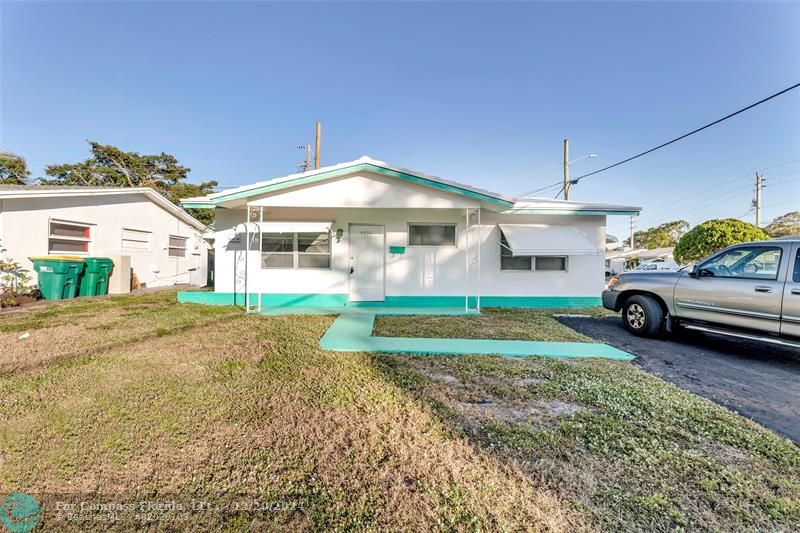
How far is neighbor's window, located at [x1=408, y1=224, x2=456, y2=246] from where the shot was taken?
912 centimetres

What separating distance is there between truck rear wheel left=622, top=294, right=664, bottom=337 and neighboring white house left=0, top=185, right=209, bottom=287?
1594 centimetres

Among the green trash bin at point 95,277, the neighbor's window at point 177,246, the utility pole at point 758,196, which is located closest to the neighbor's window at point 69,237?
the green trash bin at point 95,277

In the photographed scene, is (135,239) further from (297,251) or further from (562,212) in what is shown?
(562,212)

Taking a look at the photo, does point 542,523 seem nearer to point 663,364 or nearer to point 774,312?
point 663,364

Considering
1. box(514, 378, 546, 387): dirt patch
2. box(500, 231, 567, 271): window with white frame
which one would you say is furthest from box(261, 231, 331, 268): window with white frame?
box(514, 378, 546, 387): dirt patch

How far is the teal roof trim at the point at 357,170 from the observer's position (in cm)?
748

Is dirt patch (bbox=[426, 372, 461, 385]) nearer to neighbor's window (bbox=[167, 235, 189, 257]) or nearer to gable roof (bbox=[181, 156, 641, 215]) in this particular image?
gable roof (bbox=[181, 156, 641, 215])

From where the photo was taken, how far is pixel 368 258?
29.9 ft

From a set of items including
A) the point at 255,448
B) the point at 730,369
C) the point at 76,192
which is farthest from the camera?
the point at 76,192

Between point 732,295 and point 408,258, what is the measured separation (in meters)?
6.64

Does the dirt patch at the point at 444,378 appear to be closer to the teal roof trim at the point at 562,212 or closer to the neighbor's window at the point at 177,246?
the teal roof trim at the point at 562,212

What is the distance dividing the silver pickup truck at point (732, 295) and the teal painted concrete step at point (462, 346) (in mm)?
1553

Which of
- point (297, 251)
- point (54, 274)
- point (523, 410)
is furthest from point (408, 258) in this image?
point (54, 274)

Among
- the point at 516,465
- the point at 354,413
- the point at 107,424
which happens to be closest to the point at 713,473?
the point at 516,465
